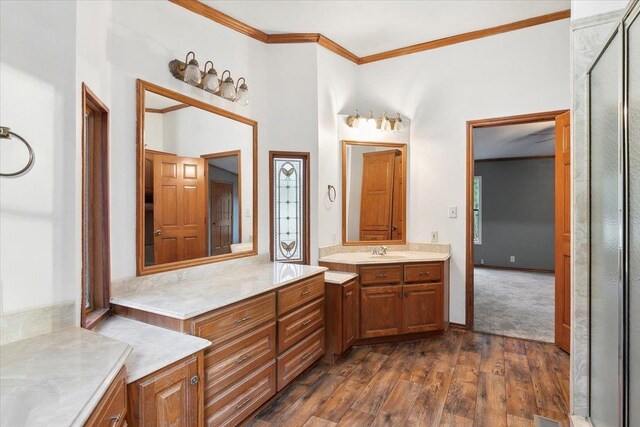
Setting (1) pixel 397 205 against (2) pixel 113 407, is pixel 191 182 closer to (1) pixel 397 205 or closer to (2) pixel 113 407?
(2) pixel 113 407

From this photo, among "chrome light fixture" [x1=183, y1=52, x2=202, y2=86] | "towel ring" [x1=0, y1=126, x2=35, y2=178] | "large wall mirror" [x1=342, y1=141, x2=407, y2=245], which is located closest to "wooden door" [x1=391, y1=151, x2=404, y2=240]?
"large wall mirror" [x1=342, y1=141, x2=407, y2=245]

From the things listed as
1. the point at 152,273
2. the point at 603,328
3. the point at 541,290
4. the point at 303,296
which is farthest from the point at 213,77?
the point at 541,290

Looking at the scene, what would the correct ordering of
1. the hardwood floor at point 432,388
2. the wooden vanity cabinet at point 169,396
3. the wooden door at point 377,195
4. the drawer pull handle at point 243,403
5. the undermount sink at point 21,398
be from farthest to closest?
the wooden door at point 377,195, the hardwood floor at point 432,388, the drawer pull handle at point 243,403, the wooden vanity cabinet at point 169,396, the undermount sink at point 21,398

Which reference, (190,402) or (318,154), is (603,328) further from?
(318,154)

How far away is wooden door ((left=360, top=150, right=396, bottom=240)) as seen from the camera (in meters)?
3.59

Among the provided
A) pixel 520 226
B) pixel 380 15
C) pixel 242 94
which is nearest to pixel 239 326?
pixel 242 94

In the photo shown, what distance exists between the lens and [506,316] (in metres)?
3.92

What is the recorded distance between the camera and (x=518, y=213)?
22.9ft

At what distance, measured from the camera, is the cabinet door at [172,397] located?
49.9 inches

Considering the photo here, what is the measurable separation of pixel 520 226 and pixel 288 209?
5.88m

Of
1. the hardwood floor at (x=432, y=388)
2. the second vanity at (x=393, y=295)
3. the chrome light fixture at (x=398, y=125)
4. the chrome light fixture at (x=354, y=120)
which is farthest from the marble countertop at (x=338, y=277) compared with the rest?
the chrome light fixture at (x=398, y=125)

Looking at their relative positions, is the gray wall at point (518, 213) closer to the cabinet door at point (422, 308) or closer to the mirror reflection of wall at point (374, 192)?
the mirror reflection of wall at point (374, 192)

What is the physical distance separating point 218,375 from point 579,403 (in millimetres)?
1960

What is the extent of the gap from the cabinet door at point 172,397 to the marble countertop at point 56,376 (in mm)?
193
